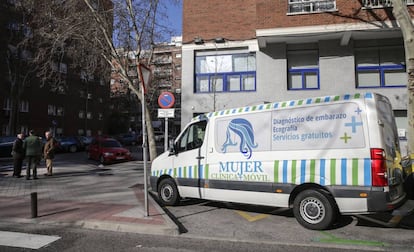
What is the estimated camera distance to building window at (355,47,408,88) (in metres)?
14.5

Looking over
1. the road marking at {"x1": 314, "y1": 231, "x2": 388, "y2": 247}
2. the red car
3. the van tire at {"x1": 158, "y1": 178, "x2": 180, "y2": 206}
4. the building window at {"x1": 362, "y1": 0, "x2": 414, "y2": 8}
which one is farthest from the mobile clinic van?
the red car

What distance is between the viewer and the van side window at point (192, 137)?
7656 mm

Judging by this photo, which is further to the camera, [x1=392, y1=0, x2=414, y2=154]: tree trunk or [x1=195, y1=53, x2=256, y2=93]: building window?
[x1=195, y1=53, x2=256, y2=93]: building window

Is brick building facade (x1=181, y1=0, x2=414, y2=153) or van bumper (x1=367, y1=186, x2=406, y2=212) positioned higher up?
brick building facade (x1=181, y1=0, x2=414, y2=153)

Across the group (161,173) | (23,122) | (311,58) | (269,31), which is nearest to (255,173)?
(161,173)

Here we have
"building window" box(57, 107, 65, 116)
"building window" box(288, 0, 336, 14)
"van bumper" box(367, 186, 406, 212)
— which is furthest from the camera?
"building window" box(57, 107, 65, 116)

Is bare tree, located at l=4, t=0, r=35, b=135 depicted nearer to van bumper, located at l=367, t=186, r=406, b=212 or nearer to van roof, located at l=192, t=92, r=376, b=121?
van roof, located at l=192, t=92, r=376, b=121

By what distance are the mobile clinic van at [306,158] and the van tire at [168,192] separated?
1.86ft

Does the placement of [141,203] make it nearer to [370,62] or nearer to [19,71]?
[370,62]

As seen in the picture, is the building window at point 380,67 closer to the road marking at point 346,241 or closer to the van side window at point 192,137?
the van side window at point 192,137

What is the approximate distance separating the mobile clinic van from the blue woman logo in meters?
0.02

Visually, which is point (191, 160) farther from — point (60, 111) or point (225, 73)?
point (60, 111)

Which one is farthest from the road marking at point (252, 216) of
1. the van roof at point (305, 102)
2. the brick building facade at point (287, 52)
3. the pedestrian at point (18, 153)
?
the pedestrian at point (18, 153)

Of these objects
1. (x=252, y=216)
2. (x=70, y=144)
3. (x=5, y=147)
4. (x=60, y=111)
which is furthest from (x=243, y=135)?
(x=60, y=111)
